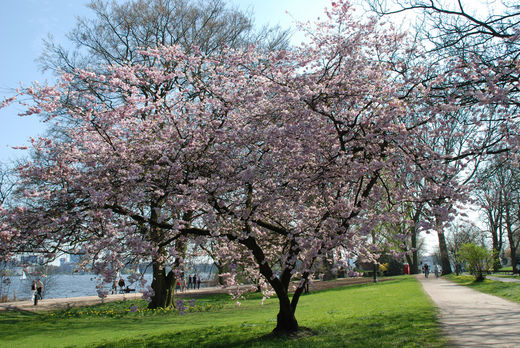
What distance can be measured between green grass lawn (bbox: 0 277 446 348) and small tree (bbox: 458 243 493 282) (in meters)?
11.4

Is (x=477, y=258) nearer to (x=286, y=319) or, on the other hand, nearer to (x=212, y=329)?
(x=212, y=329)

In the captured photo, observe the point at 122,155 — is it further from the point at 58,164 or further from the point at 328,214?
the point at 328,214

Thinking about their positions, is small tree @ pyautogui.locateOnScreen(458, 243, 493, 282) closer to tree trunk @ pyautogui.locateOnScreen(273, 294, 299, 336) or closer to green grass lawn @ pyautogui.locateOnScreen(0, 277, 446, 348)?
green grass lawn @ pyautogui.locateOnScreen(0, 277, 446, 348)

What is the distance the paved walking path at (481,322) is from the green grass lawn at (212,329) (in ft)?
1.33

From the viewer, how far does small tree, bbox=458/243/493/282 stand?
83.6 ft

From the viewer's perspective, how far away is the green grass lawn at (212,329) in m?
9.22

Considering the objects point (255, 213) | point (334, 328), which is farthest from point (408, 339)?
point (255, 213)

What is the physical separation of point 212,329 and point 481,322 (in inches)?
288

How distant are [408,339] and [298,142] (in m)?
4.76

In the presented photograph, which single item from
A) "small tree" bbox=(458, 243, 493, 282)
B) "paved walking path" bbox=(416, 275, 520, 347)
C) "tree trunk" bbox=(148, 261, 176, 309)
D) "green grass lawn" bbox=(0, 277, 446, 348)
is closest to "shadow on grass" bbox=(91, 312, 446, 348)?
"green grass lawn" bbox=(0, 277, 446, 348)

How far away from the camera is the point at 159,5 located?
19.4 metres

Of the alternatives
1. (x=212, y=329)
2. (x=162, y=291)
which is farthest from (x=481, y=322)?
(x=162, y=291)

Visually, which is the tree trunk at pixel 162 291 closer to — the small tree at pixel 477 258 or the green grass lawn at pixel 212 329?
the green grass lawn at pixel 212 329

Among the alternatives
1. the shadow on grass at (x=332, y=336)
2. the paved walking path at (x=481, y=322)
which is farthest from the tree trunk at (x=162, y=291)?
the paved walking path at (x=481, y=322)
